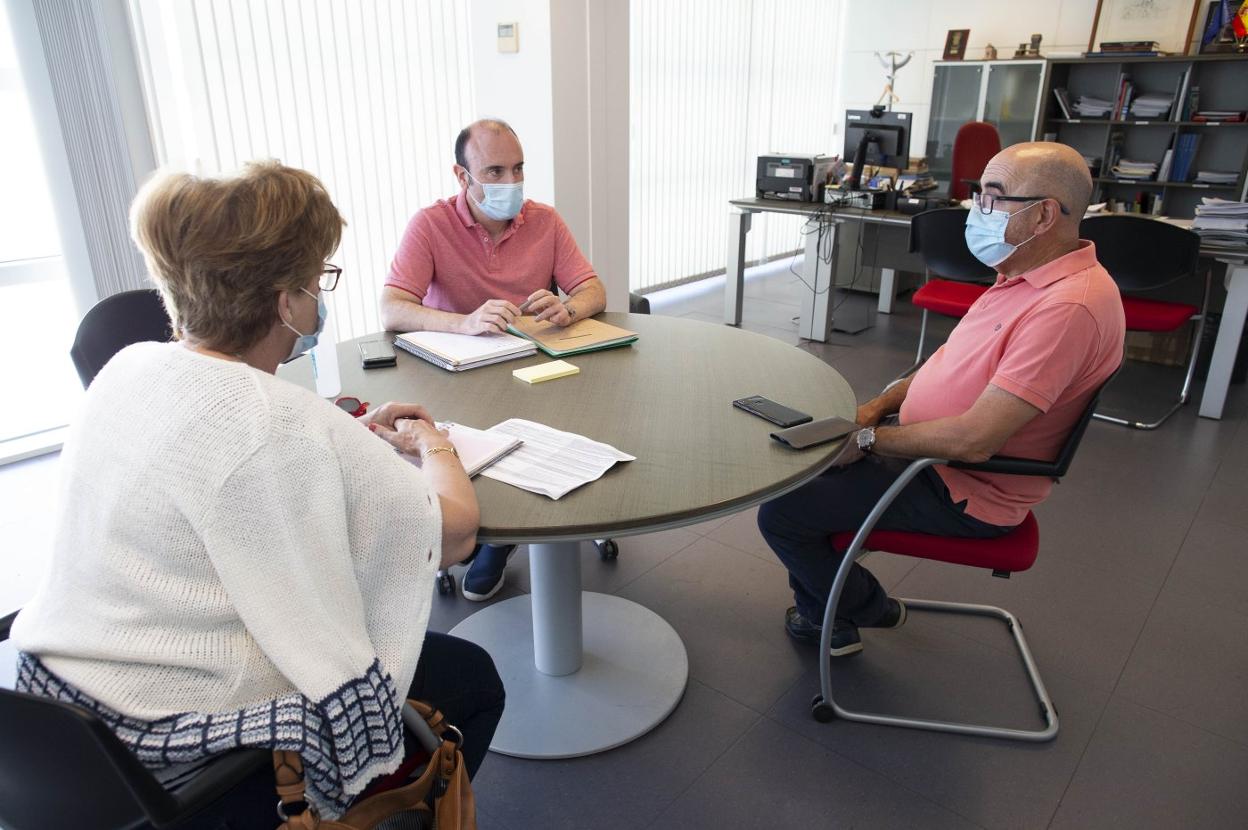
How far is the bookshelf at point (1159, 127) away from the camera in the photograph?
18.6 ft

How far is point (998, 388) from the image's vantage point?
1.60 metres

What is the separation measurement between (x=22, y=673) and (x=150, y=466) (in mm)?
302

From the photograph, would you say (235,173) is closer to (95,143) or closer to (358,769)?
(358,769)

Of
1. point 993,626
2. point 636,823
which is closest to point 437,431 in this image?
point 636,823

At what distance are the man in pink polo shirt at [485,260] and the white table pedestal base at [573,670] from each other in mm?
323

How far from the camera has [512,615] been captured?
2.24 m

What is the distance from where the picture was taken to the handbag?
90 cm

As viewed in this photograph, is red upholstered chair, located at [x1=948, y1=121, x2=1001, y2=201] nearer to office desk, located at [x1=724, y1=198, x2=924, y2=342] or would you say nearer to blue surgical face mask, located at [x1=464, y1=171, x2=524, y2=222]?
office desk, located at [x1=724, y1=198, x2=924, y2=342]

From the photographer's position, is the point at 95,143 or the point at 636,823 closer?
the point at 636,823

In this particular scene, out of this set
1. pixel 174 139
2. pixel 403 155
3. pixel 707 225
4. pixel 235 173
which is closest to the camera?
pixel 235 173

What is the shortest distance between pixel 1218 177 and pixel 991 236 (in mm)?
5262

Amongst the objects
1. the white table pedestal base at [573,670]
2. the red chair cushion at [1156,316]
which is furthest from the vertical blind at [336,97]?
the red chair cushion at [1156,316]

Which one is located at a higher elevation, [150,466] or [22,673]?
[150,466]

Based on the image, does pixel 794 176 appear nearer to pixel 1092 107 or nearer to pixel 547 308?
pixel 1092 107
